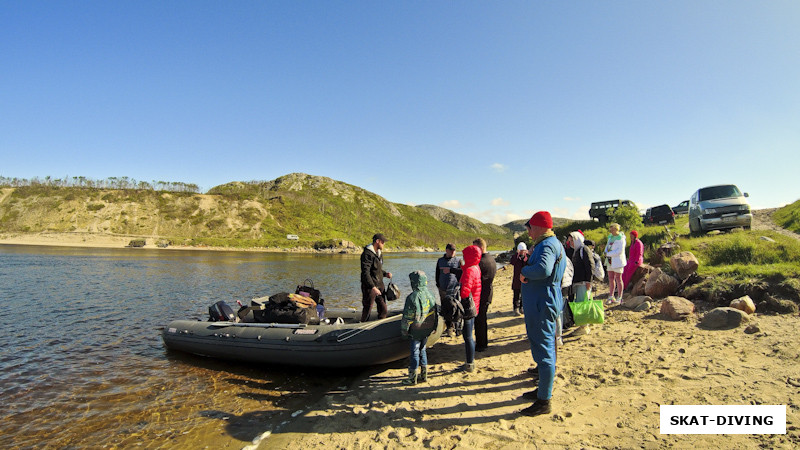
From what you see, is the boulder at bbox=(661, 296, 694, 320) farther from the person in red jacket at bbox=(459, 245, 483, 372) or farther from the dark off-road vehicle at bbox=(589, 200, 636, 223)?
the dark off-road vehicle at bbox=(589, 200, 636, 223)

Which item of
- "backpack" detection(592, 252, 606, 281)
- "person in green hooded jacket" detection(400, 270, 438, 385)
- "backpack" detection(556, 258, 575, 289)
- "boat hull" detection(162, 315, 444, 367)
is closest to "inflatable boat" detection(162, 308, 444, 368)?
"boat hull" detection(162, 315, 444, 367)

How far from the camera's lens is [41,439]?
4848 mm

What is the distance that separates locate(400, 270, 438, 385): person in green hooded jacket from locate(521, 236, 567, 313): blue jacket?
1.72m

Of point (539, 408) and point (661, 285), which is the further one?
point (661, 285)

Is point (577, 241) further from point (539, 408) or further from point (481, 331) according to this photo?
point (539, 408)

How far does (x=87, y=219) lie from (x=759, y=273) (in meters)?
110

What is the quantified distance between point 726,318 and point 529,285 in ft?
14.4

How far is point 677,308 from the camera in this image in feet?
22.2

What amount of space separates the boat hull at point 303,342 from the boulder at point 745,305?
16.9 feet

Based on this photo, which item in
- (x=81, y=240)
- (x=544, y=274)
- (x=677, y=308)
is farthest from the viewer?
(x=81, y=240)

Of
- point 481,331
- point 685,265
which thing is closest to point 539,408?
point 481,331

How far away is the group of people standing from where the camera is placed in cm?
399

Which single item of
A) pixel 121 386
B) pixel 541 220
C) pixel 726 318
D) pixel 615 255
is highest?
pixel 541 220

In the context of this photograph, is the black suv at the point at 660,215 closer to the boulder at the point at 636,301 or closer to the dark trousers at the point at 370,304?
the boulder at the point at 636,301
